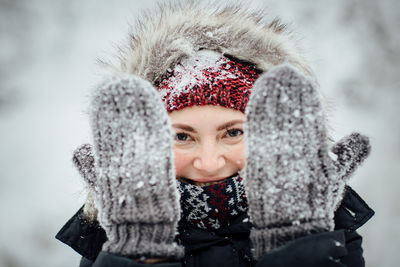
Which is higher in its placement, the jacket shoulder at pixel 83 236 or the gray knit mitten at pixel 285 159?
the gray knit mitten at pixel 285 159

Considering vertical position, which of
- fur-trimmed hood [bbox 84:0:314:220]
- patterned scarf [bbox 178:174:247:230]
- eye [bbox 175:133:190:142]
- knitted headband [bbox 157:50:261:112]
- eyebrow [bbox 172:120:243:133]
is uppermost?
fur-trimmed hood [bbox 84:0:314:220]

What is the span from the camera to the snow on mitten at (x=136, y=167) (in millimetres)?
822

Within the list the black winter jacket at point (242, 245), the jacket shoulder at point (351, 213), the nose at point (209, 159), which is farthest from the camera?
the jacket shoulder at point (351, 213)

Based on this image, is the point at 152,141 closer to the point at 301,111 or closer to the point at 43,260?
the point at 301,111

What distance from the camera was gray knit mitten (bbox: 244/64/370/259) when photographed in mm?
822

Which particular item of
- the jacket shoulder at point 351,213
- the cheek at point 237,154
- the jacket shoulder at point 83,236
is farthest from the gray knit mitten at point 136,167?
the jacket shoulder at point 351,213

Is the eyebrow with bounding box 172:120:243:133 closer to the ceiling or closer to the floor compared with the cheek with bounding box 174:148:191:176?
closer to the ceiling

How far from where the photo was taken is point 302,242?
2.54ft

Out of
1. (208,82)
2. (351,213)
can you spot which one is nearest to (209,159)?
(208,82)

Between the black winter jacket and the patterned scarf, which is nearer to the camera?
the black winter jacket

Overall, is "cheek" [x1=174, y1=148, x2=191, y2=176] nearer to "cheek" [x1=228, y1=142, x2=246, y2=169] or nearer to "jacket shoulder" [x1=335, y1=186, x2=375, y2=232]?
"cheek" [x1=228, y1=142, x2=246, y2=169]

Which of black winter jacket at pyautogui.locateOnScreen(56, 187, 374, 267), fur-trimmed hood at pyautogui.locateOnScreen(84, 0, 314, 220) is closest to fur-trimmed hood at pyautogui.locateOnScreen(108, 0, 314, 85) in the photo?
fur-trimmed hood at pyautogui.locateOnScreen(84, 0, 314, 220)

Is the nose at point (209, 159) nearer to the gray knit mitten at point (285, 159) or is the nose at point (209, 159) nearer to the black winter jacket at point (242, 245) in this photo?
the gray knit mitten at point (285, 159)

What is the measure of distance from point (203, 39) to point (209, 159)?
506 mm
